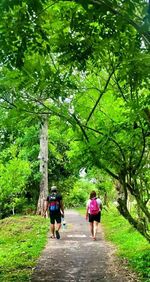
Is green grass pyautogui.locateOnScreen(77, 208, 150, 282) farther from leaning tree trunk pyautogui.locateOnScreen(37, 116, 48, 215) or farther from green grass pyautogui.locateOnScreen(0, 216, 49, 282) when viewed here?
leaning tree trunk pyautogui.locateOnScreen(37, 116, 48, 215)

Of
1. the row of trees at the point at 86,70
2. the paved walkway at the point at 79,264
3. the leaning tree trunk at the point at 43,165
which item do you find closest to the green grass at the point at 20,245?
the paved walkway at the point at 79,264

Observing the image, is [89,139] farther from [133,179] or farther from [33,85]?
[33,85]

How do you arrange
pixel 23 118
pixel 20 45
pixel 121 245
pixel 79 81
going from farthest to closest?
pixel 121 245
pixel 79 81
pixel 23 118
pixel 20 45

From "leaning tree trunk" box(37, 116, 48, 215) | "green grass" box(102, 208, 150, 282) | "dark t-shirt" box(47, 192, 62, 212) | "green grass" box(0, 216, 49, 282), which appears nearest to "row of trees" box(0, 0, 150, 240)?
"green grass" box(102, 208, 150, 282)

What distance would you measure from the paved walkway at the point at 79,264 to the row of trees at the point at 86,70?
1404 mm

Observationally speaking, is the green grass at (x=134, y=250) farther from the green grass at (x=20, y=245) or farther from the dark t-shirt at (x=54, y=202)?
the green grass at (x=20, y=245)

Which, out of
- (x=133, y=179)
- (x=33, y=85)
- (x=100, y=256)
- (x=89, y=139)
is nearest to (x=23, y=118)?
(x=33, y=85)

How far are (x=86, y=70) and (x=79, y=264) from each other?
4861mm

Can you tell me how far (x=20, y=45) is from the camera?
5.63 metres

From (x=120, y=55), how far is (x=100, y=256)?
686cm

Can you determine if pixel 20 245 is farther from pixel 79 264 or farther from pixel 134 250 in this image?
pixel 79 264

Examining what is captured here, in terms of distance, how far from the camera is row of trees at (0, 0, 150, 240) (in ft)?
18.5

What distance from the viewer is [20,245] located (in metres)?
14.9

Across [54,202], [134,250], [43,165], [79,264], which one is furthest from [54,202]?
[43,165]
